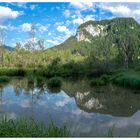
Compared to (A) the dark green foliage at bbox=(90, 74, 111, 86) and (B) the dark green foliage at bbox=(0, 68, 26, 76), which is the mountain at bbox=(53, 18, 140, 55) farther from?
(A) the dark green foliage at bbox=(90, 74, 111, 86)

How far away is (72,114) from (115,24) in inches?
1087

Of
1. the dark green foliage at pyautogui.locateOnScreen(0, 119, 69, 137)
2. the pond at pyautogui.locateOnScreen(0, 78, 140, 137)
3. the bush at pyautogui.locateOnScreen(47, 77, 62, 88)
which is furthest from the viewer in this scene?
the bush at pyautogui.locateOnScreen(47, 77, 62, 88)

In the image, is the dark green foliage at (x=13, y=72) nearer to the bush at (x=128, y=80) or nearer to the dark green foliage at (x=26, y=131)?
the bush at (x=128, y=80)

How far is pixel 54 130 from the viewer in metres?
5.10

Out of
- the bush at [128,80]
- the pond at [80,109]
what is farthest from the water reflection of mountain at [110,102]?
the bush at [128,80]

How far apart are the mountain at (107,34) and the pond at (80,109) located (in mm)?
15289

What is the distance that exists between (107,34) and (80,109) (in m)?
25.5

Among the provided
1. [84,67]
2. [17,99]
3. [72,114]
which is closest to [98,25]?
[84,67]

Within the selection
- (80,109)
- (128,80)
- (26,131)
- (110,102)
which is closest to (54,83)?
(128,80)

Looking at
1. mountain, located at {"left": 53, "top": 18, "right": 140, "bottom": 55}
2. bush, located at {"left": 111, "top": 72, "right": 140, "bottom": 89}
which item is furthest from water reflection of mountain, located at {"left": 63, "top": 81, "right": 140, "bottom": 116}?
mountain, located at {"left": 53, "top": 18, "right": 140, "bottom": 55}

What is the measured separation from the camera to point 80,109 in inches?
513

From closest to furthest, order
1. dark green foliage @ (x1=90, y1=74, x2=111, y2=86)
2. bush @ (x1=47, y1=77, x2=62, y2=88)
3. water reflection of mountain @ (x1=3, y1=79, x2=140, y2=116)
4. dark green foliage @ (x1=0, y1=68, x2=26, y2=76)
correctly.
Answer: water reflection of mountain @ (x1=3, y1=79, x2=140, y2=116) < bush @ (x1=47, y1=77, x2=62, y2=88) < dark green foliage @ (x1=90, y1=74, x2=111, y2=86) < dark green foliage @ (x1=0, y1=68, x2=26, y2=76)

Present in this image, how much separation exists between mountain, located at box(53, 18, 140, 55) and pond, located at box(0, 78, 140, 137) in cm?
1529

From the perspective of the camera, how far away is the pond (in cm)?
960
